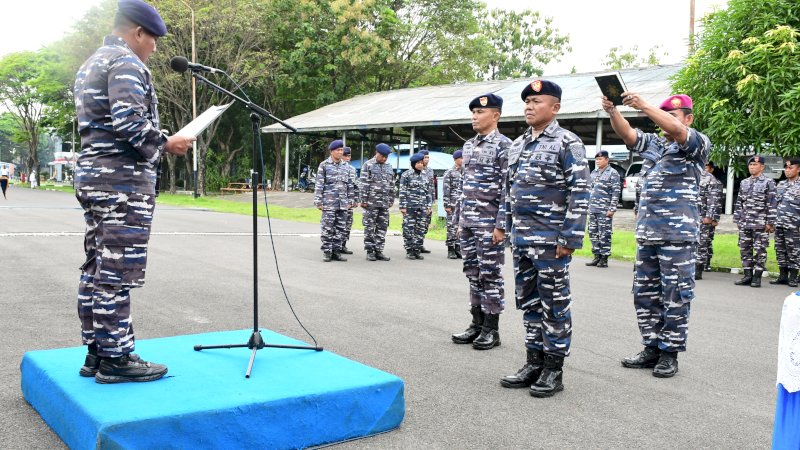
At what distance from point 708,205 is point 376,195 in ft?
18.7

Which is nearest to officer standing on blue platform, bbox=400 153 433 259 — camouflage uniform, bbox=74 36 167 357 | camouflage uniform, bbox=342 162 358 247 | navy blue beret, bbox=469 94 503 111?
camouflage uniform, bbox=342 162 358 247

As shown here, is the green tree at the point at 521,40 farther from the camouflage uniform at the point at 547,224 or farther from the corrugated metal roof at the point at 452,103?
the camouflage uniform at the point at 547,224

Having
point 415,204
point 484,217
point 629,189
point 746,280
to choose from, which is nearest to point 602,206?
point 746,280

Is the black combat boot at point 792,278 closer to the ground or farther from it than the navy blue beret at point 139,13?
closer to the ground

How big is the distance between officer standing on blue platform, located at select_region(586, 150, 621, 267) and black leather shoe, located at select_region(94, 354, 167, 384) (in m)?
9.91

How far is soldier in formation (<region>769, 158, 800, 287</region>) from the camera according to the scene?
10617 millimetres

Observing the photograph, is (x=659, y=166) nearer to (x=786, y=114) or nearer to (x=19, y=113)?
(x=786, y=114)

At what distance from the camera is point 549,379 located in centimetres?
439

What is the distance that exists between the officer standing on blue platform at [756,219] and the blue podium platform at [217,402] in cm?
885

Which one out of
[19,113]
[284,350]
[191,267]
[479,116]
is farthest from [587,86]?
[19,113]

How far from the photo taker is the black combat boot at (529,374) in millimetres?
4504

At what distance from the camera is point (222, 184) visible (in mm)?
40312

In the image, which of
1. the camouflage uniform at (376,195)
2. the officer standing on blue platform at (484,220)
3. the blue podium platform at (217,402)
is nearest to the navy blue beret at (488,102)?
the officer standing on blue platform at (484,220)

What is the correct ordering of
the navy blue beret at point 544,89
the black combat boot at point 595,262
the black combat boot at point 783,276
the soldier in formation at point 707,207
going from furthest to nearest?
the black combat boot at point 595,262 → the soldier in formation at point 707,207 → the black combat boot at point 783,276 → the navy blue beret at point 544,89
